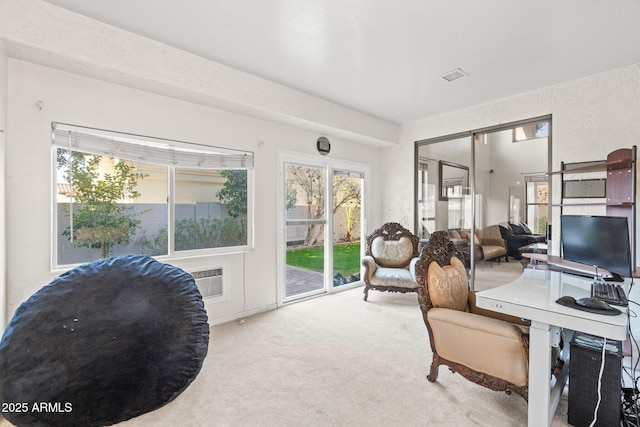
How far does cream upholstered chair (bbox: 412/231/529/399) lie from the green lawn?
2300 mm

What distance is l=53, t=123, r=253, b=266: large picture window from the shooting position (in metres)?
2.54

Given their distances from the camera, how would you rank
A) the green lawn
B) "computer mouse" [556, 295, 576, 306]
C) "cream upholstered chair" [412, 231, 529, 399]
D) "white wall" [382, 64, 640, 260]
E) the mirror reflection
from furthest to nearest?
the green lawn
the mirror reflection
"white wall" [382, 64, 640, 260]
"cream upholstered chair" [412, 231, 529, 399]
"computer mouse" [556, 295, 576, 306]

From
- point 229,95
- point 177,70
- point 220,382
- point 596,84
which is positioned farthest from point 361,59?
point 220,382

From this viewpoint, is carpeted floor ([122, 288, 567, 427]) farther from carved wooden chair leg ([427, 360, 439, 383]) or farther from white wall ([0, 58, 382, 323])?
white wall ([0, 58, 382, 323])

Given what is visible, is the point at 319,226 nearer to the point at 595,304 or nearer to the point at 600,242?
the point at 600,242

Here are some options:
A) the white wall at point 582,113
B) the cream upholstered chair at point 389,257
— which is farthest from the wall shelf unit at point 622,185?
the cream upholstered chair at point 389,257

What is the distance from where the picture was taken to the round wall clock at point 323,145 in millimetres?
→ 4312

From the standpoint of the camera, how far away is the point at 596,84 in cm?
Result: 311

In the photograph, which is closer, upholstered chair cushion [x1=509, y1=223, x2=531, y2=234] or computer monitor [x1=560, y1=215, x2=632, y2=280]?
computer monitor [x1=560, y1=215, x2=632, y2=280]

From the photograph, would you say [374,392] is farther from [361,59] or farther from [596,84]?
[596,84]

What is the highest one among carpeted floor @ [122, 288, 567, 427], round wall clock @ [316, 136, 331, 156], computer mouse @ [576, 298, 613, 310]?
round wall clock @ [316, 136, 331, 156]

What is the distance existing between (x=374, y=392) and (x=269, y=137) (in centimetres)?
300

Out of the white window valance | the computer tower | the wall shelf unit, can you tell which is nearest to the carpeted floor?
the computer tower

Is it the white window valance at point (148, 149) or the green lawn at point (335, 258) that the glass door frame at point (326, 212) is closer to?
the green lawn at point (335, 258)
